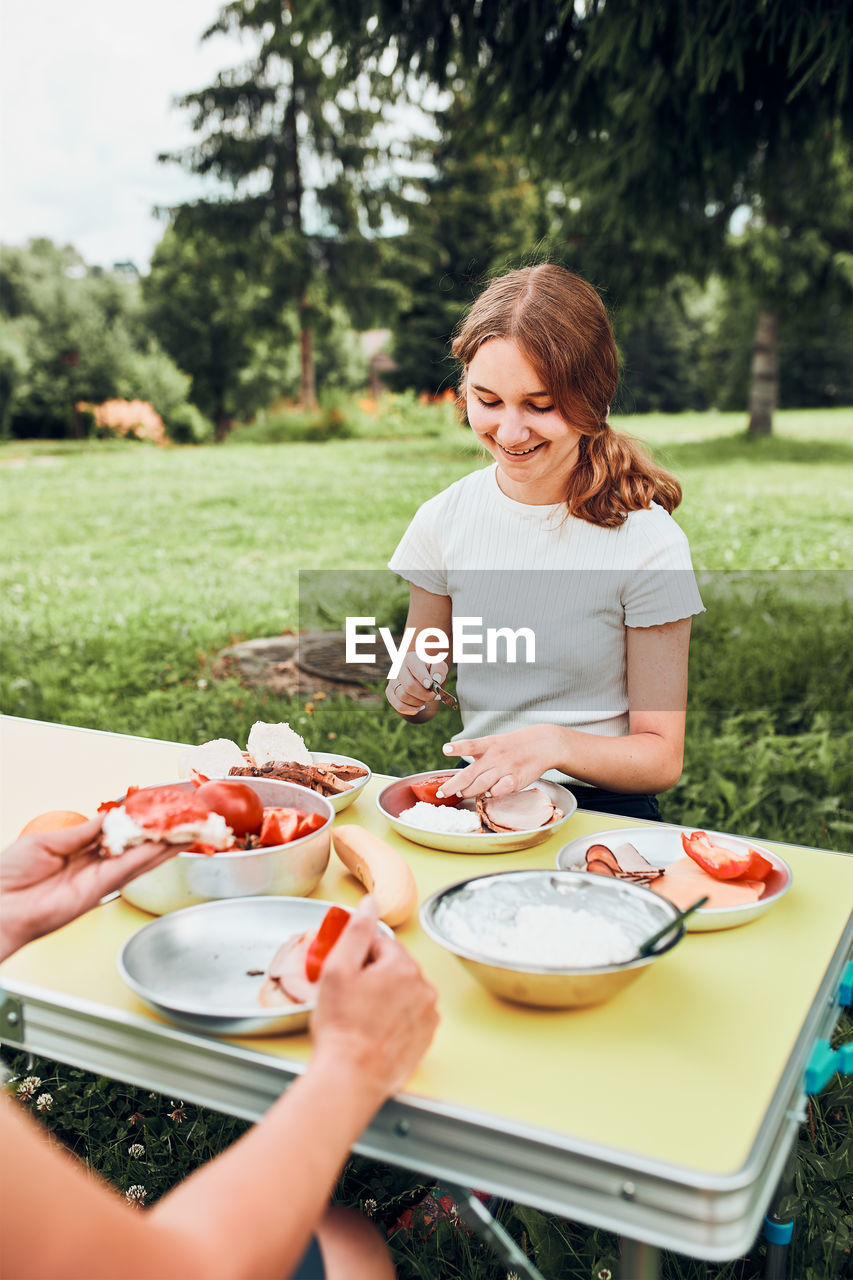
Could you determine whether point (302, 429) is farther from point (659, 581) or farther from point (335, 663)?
point (659, 581)

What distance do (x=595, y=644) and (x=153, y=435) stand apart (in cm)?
1625

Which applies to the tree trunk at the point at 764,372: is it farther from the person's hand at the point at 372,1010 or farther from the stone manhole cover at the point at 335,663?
A: the person's hand at the point at 372,1010

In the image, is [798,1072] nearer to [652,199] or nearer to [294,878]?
[294,878]

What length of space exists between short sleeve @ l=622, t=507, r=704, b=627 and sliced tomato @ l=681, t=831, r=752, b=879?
56 centimetres

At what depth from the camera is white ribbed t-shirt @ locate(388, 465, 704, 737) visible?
1749 mm

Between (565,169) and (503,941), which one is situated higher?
(565,169)

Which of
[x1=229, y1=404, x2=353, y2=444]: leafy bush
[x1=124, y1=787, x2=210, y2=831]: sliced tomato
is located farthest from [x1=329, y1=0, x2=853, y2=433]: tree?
[x1=229, y1=404, x2=353, y2=444]: leafy bush

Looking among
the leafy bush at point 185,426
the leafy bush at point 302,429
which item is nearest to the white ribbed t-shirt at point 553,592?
the leafy bush at point 302,429

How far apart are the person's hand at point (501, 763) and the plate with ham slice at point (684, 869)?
0.13 metres

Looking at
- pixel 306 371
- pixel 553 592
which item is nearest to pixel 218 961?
pixel 553 592

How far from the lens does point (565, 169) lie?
159 inches

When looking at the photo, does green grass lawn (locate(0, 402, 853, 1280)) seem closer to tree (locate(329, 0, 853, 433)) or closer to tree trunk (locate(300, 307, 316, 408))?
tree (locate(329, 0, 853, 433))

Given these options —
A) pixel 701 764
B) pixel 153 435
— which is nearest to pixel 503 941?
pixel 701 764

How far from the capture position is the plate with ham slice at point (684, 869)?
1119 millimetres
